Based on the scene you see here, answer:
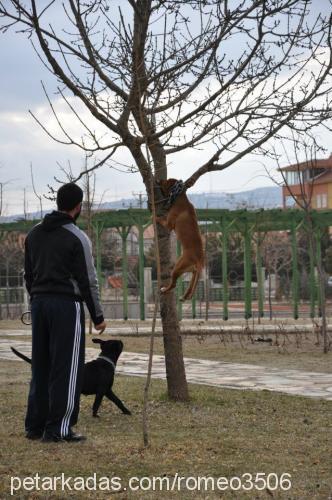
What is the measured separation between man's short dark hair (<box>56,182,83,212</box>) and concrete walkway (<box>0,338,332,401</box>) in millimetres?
3937

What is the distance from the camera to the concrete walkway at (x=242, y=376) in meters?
10.6

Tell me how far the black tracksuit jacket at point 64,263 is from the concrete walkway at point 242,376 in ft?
12.1

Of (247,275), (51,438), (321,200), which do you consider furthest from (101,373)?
(321,200)

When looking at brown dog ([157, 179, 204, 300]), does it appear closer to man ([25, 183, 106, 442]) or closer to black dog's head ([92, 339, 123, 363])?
man ([25, 183, 106, 442])

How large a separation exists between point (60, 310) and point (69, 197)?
2.68ft

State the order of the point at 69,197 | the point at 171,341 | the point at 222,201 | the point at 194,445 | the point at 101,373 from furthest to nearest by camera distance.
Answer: the point at 222,201, the point at 171,341, the point at 101,373, the point at 69,197, the point at 194,445

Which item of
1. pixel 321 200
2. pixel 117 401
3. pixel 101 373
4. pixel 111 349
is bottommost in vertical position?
pixel 117 401

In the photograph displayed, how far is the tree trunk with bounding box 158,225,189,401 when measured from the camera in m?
8.97

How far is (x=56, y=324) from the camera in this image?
6828 millimetres

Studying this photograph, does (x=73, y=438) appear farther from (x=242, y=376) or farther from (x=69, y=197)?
(x=242, y=376)

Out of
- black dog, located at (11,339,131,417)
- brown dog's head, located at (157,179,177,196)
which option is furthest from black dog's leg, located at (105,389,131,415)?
brown dog's head, located at (157,179,177,196)

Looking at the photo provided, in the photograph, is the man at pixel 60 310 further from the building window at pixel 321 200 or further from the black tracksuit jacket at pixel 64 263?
the building window at pixel 321 200

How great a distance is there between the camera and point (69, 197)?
22.8 ft

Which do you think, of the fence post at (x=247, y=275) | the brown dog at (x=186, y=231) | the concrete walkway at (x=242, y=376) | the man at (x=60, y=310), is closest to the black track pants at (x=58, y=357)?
the man at (x=60, y=310)
